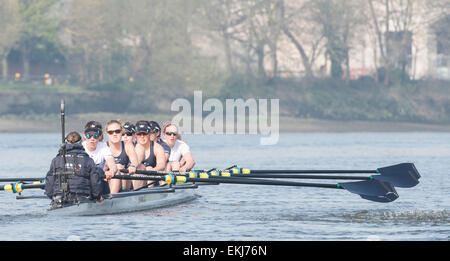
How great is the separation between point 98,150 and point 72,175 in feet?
5.06

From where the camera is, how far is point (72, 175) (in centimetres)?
1881

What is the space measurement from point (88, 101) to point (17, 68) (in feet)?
34.3

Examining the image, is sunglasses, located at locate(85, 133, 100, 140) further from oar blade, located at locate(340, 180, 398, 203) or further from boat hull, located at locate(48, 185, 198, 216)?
oar blade, located at locate(340, 180, 398, 203)

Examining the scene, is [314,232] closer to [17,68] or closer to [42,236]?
[42,236]

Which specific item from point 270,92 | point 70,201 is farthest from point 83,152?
point 270,92

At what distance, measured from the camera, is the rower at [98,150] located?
1977cm

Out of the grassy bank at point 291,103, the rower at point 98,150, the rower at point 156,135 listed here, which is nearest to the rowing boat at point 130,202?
the rower at point 98,150

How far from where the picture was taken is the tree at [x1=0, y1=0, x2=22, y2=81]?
7744 cm

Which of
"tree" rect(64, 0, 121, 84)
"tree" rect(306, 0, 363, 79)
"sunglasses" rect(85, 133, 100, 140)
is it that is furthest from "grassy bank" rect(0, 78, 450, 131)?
"sunglasses" rect(85, 133, 100, 140)

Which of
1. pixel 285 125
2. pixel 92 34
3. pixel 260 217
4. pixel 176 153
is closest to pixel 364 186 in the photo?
pixel 260 217

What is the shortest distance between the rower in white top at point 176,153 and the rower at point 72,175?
363 centimetres

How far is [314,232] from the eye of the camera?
63.9ft

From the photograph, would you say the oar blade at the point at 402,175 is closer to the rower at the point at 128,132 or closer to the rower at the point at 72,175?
the rower at the point at 128,132

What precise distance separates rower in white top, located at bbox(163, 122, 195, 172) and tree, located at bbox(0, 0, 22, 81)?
186ft
